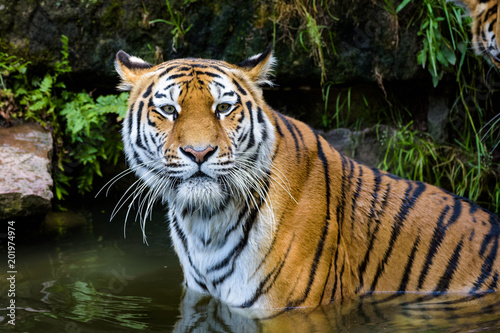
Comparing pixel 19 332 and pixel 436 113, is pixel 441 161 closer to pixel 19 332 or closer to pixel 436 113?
pixel 436 113

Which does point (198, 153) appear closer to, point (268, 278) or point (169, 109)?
point (169, 109)

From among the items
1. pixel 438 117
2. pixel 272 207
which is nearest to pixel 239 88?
pixel 272 207

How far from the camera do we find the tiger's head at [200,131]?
9.66ft

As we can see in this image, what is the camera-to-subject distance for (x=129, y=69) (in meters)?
3.42

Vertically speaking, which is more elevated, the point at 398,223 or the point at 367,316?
the point at 398,223

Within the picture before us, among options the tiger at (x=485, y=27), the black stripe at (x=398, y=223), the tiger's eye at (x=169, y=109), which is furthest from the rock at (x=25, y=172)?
the tiger at (x=485, y=27)

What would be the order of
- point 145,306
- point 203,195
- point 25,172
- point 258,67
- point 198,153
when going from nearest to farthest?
1. point 198,153
2. point 203,195
3. point 258,67
4. point 145,306
5. point 25,172

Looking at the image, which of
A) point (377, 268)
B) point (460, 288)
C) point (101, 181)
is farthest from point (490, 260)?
point (101, 181)

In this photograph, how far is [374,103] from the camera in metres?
6.12

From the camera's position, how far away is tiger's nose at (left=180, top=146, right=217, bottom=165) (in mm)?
2865

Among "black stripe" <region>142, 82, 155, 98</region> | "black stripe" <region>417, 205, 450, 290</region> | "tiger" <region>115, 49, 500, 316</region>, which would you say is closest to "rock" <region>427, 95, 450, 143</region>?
"tiger" <region>115, 49, 500, 316</region>

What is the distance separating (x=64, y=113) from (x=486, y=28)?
12.2ft

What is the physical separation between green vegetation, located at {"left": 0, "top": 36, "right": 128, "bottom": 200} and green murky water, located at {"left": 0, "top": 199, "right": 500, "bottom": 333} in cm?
111

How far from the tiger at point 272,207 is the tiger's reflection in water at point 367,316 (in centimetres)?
4
